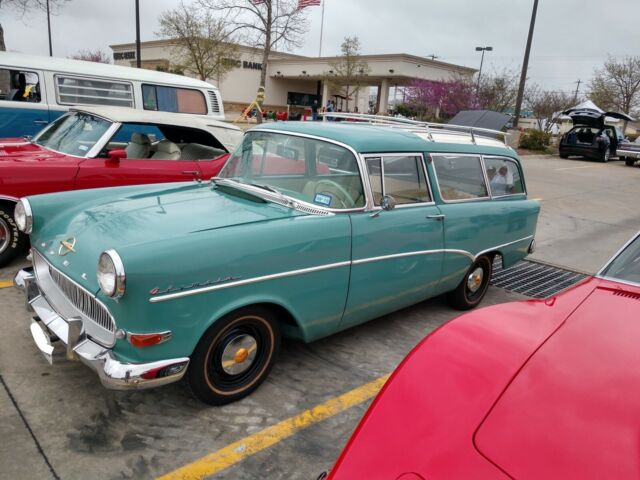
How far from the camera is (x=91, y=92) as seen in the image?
7281mm

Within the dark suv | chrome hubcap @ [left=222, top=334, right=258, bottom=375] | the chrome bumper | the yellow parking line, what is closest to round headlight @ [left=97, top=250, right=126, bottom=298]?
the chrome bumper

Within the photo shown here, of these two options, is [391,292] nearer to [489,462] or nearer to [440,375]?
[440,375]

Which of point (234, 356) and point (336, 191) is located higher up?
point (336, 191)

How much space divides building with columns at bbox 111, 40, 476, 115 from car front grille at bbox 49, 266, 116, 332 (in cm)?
3180

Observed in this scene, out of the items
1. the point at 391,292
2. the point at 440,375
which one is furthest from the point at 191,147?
the point at 440,375

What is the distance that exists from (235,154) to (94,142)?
2.03 metres

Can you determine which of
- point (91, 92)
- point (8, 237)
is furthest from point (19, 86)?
point (8, 237)

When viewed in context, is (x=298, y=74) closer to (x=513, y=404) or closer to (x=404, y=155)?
(x=404, y=155)

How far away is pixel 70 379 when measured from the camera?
304 centimetres

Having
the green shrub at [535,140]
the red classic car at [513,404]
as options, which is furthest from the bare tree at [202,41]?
the red classic car at [513,404]

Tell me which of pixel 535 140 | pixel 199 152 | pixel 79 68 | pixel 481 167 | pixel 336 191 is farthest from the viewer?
pixel 535 140

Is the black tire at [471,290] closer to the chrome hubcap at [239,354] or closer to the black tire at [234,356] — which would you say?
the black tire at [234,356]

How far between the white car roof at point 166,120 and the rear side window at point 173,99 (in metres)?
1.82

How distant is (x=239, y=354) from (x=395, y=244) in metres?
1.39
